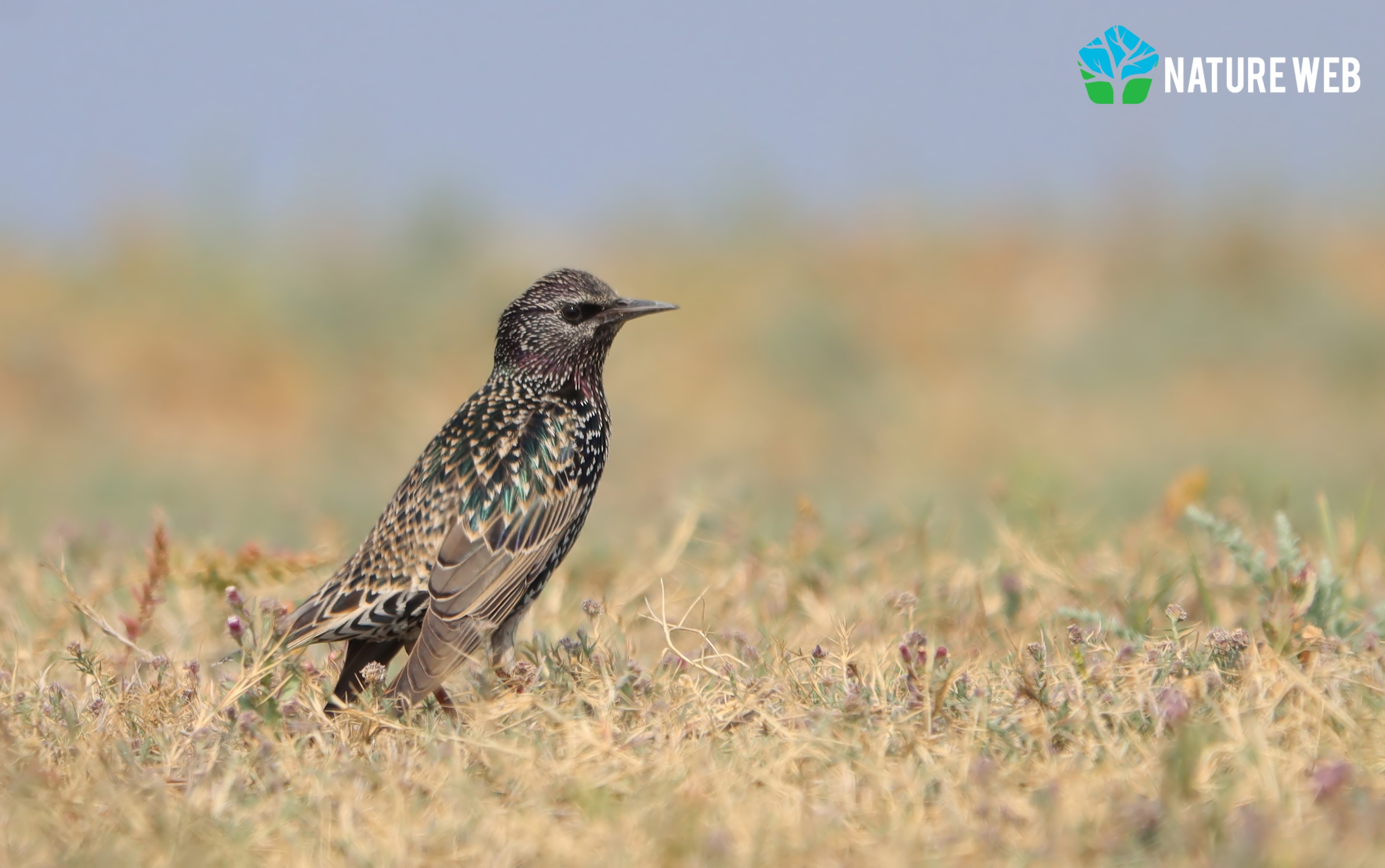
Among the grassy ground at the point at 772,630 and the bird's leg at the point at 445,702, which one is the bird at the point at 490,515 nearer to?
the bird's leg at the point at 445,702

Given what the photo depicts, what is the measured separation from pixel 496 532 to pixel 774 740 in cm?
147

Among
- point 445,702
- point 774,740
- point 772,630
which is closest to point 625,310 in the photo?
point 772,630

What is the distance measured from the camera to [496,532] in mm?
4488

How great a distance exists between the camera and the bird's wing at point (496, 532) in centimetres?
406

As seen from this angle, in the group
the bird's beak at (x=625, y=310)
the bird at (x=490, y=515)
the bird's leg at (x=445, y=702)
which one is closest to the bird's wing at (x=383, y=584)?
the bird at (x=490, y=515)

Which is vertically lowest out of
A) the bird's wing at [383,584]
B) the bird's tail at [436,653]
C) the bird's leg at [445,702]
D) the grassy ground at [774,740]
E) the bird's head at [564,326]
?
the bird's leg at [445,702]

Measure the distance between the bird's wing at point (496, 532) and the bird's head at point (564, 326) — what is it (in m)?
0.25

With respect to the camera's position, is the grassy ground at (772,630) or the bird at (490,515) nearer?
the grassy ground at (772,630)

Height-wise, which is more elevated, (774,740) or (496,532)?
(496,532)

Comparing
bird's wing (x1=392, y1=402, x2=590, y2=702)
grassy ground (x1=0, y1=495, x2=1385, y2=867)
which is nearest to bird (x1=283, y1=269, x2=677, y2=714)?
bird's wing (x1=392, y1=402, x2=590, y2=702)

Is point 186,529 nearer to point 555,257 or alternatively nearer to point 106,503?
point 106,503

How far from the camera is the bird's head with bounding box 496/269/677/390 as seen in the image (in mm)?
5242

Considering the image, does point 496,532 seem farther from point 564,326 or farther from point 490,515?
point 564,326

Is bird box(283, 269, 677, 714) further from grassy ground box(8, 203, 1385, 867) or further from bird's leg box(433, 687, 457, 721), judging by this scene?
grassy ground box(8, 203, 1385, 867)
